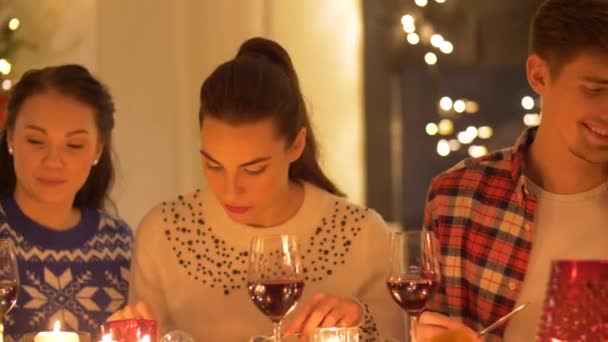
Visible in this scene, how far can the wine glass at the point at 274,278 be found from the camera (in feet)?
5.87

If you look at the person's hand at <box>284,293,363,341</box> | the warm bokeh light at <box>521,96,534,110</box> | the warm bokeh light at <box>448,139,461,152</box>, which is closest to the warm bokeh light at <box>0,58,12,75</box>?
the warm bokeh light at <box>448,139,461,152</box>

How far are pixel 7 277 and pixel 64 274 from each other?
0.91 m

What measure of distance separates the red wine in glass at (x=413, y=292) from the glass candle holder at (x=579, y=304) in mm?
618

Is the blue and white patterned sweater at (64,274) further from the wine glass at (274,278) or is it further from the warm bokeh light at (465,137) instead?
the warm bokeh light at (465,137)

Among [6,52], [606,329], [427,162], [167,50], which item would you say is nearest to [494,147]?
[427,162]

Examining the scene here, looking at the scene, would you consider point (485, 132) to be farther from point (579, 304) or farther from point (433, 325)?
point (579, 304)

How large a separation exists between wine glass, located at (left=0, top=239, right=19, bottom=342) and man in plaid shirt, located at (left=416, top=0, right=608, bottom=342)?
38.4 inches

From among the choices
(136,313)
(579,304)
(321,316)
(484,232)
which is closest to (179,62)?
(484,232)

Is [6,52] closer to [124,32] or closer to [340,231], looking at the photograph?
[124,32]

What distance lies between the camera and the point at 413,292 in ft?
5.75

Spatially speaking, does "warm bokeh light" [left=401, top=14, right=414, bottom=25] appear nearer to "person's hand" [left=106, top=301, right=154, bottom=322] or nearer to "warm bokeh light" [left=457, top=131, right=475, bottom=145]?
"warm bokeh light" [left=457, top=131, right=475, bottom=145]

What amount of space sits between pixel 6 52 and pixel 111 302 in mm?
1887

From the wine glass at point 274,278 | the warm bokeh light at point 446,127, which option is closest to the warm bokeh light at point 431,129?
the warm bokeh light at point 446,127

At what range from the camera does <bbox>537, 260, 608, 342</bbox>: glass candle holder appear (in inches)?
44.4
